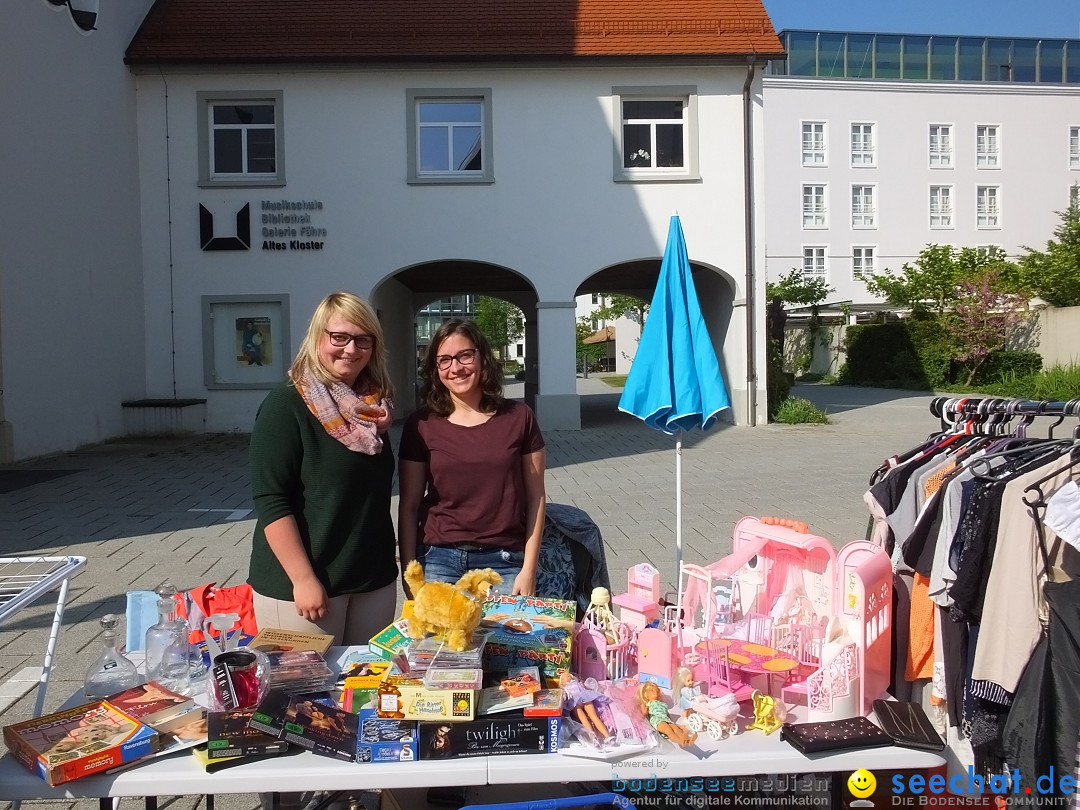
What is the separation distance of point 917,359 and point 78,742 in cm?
2876

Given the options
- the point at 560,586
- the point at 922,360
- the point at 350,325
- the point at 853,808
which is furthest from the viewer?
the point at 922,360

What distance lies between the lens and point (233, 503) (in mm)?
9242

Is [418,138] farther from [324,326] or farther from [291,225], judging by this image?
[324,326]

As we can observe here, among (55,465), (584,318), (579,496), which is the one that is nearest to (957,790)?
(579,496)

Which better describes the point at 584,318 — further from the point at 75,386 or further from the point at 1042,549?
the point at 1042,549

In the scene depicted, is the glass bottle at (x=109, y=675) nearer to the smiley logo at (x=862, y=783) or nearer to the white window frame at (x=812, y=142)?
the smiley logo at (x=862, y=783)

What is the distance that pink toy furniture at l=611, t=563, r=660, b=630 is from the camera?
8.76 feet

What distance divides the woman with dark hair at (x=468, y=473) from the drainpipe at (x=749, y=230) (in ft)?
43.8

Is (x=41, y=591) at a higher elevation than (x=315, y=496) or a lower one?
lower

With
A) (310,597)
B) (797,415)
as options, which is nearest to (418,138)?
(797,415)

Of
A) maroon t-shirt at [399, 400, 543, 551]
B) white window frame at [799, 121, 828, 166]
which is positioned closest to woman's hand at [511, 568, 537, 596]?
maroon t-shirt at [399, 400, 543, 551]

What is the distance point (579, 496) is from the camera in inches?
365

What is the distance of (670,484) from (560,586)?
672 cm

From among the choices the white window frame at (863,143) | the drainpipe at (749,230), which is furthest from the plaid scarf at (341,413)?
the white window frame at (863,143)
